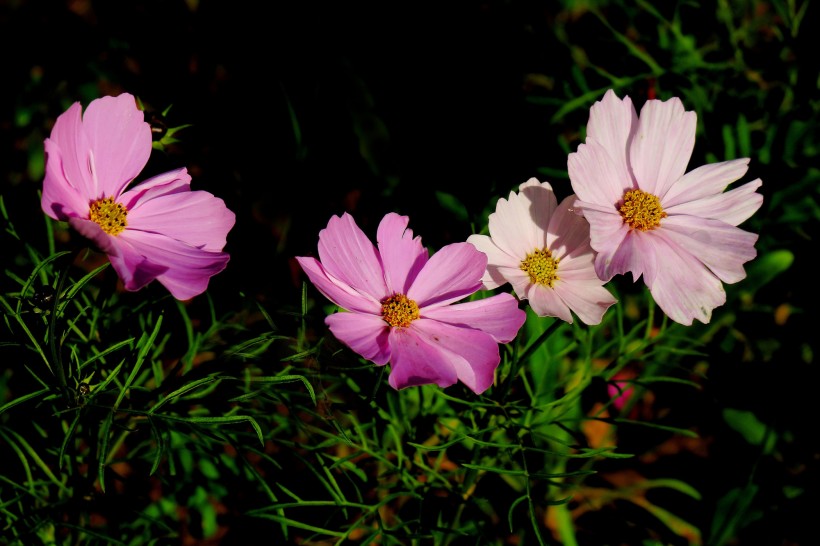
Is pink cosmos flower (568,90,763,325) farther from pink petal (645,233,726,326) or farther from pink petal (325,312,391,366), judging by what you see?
pink petal (325,312,391,366)

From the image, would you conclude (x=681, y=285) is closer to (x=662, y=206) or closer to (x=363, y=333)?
(x=662, y=206)

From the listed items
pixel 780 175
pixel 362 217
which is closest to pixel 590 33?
pixel 780 175

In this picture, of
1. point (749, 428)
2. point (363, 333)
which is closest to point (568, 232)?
point (363, 333)

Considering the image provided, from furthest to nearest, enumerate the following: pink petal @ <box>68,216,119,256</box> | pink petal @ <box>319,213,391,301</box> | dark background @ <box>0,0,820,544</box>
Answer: dark background @ <box>0,0,820,544</box> → pink petal @ <box>319,213,391,301</box> → pink petal @ <box>68,216,119,256</box>

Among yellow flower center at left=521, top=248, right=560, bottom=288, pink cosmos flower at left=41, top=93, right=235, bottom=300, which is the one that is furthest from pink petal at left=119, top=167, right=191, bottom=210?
yellow flower center at left=521, top=248, right=560, bottom=288

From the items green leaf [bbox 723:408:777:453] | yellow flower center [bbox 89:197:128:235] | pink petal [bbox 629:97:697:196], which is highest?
pink petal [bbox 629:97:697:196]

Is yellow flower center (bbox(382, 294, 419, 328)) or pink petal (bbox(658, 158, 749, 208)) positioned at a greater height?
pink petal (bbox(658, 158, 749, 208))
